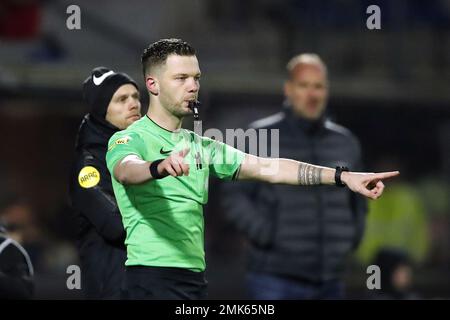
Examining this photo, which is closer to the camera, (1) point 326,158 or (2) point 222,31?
(1) point 326,158

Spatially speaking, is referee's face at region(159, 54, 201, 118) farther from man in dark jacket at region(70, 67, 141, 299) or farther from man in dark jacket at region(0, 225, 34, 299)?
man in dark jacket at region(0, 225, 34, 299)

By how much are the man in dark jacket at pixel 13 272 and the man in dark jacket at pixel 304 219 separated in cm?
223

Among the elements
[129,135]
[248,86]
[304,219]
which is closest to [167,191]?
[129,135]

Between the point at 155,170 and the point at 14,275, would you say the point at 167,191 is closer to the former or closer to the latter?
the point at 155,170

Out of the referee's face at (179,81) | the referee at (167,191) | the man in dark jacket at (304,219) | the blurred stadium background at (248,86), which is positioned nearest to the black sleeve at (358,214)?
the man in dark jacket at (304,219)

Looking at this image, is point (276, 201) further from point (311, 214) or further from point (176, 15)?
point (176, 15)

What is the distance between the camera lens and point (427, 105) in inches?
631

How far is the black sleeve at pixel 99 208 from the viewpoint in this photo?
246 inches

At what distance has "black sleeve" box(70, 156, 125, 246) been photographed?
20.5 feet

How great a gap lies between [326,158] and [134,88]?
2441 mm

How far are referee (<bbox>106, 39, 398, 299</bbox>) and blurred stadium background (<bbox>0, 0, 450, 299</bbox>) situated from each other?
7970mm

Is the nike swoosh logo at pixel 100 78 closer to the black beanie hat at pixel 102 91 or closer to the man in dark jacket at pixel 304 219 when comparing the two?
the black beanie hat at pixel 102 91
